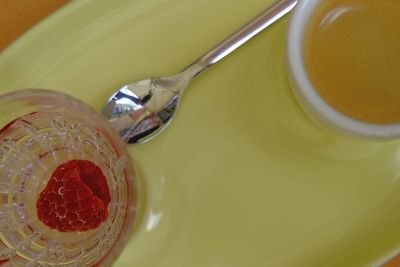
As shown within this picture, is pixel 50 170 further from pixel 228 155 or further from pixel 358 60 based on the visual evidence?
pixel 358 60

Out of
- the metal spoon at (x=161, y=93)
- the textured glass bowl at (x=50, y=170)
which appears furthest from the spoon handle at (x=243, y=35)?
the textured glass bowl at (x=50, y=170)

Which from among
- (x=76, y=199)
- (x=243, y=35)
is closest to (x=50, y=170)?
(x=76, y=199)

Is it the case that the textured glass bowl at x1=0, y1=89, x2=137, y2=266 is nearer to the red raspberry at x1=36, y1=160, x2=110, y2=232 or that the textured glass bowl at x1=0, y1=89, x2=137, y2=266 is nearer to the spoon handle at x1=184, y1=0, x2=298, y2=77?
the red raspberry at x1=36, y1=160, x2=110, y2=232

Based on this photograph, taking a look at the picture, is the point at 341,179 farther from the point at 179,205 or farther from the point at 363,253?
the point at 179,205

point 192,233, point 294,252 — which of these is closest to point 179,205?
point 192,233

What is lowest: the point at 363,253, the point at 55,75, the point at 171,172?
the point at 363,253

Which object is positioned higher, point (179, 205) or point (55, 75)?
point (55, 75)
